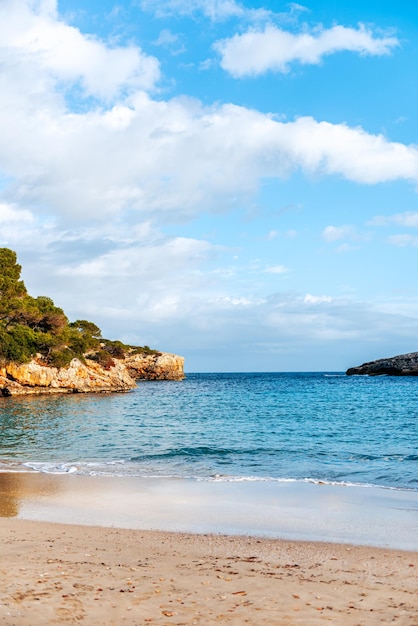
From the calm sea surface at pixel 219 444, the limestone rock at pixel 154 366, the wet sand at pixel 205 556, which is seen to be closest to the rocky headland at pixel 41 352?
the calm sea surface at pixel 219 444

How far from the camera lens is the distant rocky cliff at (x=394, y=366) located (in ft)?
450

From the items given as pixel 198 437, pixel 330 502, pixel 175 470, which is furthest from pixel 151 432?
pixel 330 502

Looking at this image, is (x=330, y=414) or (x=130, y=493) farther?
(x=330, y=414)

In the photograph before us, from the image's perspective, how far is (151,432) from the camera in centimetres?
3083

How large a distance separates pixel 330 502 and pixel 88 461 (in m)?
10.6

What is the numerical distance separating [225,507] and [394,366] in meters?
138

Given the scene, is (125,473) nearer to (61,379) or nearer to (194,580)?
(194,580)

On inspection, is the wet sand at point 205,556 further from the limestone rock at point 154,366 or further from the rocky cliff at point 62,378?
the limestone rock at point 154,366

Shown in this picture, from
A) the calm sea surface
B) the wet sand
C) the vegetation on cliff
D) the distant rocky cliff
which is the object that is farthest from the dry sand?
the distant rocky cliff

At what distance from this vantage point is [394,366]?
14262cm

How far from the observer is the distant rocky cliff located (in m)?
137

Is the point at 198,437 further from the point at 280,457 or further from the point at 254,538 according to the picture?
the point at 254,538

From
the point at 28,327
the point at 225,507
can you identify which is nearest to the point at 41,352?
the point at 28,327

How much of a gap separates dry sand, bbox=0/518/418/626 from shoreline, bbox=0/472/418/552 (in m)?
0.99
